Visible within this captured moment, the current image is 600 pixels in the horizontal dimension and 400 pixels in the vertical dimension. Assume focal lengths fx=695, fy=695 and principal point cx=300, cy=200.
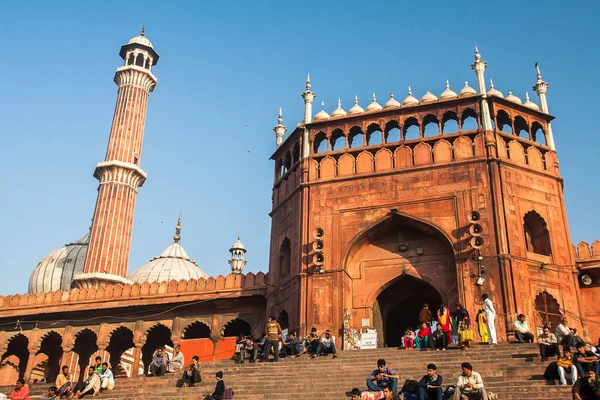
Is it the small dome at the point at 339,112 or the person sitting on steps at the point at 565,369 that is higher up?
the small dome at the point at 339,112

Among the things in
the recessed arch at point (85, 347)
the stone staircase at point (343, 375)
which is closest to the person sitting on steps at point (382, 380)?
the stone staircase at point (343, 375)

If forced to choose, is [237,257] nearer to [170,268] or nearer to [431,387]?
[170,268]

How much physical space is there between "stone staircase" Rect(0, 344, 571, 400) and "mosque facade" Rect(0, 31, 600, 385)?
2.98 m

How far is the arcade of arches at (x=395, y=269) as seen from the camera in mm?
17438

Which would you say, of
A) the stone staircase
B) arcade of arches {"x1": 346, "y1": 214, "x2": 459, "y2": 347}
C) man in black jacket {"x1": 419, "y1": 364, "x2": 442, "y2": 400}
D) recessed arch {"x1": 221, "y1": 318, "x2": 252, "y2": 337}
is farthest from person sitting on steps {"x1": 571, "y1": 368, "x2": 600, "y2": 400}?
recessed arch {"x1": 221, "y1": 318, "x2": 252, "y2": 337}

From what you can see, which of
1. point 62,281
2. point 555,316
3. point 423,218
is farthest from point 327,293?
point 62,281

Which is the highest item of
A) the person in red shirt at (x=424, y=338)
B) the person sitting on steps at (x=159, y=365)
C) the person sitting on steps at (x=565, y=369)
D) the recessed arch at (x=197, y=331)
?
the recessed arch at (x=197, y=331)

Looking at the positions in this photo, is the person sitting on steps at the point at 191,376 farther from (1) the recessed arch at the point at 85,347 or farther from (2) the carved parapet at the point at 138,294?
(1) the recessed arch at the point at 85,347

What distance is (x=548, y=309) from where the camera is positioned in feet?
54.6

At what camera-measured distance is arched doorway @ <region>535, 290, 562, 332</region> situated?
16438 millimetres

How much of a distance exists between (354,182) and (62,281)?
23108mm

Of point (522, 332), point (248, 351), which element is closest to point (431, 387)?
point (522, 332)

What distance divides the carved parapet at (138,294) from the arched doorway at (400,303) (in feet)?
12.7

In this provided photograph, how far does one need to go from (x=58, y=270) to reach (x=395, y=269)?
81.0ft
